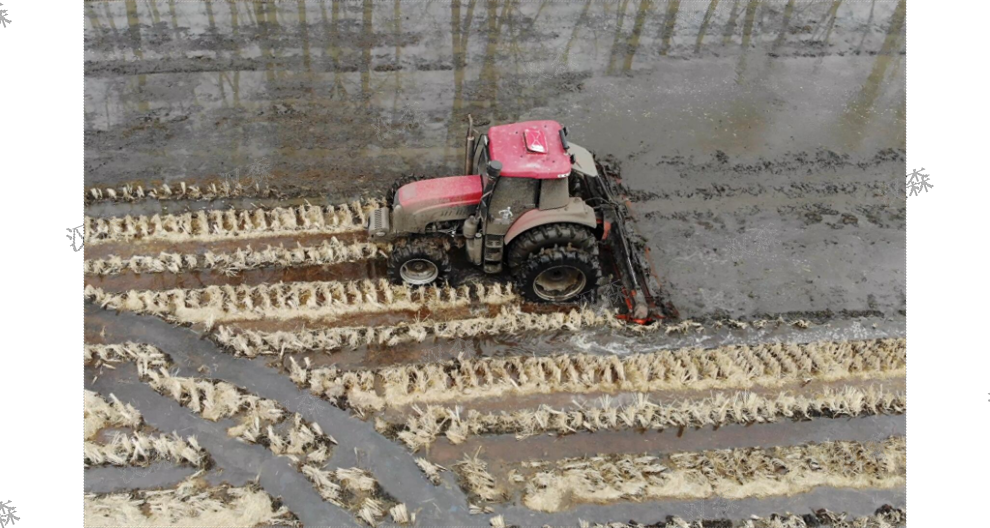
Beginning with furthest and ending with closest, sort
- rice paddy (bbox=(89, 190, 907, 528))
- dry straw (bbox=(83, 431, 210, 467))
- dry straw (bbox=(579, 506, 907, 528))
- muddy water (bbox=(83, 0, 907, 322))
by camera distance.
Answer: muddy water (bbox=(83, 0, 907, 322)) < dry straw (bbox=(83, 431, 210, 467)) < rice paddy (bbox=(89, 190, 907, 528)) < dry straw (bbox=(579, 506, 907, 528))

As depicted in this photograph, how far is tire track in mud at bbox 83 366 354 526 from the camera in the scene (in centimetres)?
635

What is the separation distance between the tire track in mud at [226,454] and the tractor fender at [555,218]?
3.68 meters

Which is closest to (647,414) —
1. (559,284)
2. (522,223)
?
(559,284)

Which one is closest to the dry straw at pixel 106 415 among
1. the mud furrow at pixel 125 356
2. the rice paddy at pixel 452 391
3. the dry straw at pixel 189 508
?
the rice paddy at pixel 452 391

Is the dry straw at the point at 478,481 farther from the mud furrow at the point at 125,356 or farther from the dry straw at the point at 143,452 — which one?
the mud furrow at the point at 125,356

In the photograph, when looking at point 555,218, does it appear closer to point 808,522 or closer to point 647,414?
point 647,414

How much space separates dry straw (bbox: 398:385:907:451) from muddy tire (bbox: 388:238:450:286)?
180cm

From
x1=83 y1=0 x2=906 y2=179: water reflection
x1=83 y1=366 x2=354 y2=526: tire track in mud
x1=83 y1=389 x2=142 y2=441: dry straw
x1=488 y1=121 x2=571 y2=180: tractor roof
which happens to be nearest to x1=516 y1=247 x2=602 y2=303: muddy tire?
x1=488 y1=121 x2=571 y2=180: tractor roof

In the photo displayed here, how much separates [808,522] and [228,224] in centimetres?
842

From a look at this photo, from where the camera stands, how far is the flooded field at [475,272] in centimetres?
667

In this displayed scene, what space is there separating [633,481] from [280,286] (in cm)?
510

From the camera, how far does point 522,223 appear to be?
301 inches

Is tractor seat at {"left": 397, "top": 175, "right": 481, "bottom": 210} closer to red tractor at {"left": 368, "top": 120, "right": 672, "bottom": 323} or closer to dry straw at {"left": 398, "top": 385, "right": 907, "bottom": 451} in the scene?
red tractor at {"left": 368, "top": 120, "right": 672, "bottom": 323}

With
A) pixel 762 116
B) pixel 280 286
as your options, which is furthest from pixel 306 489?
pixel 762 116
